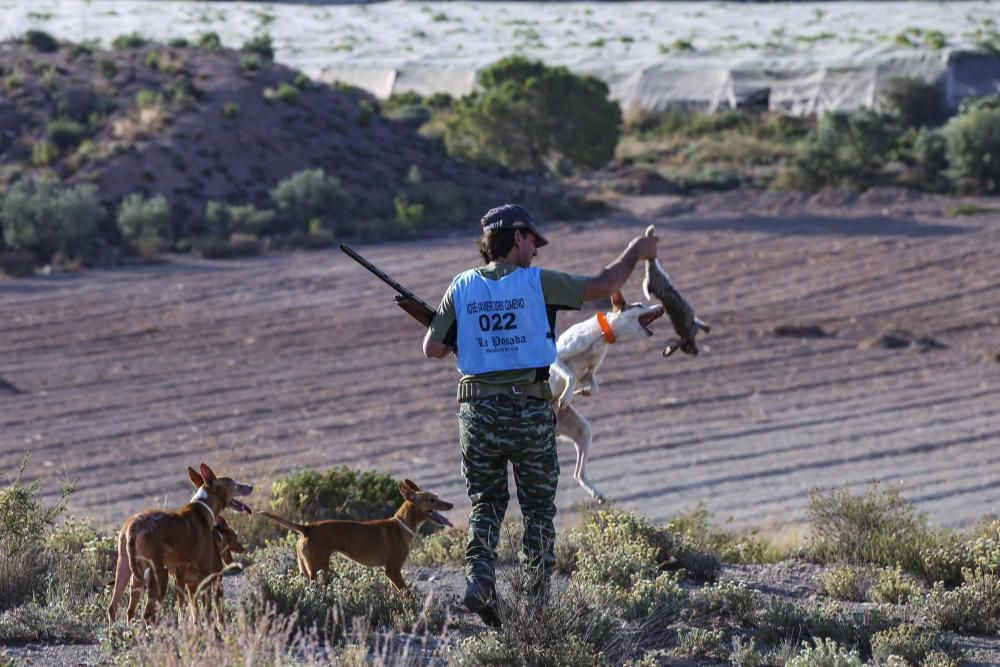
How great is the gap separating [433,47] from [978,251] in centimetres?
3866

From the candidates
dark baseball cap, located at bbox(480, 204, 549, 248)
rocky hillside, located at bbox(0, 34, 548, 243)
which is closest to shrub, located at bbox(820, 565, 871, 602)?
dark baseball cap, located at bbox(480, 204, 549, 248)

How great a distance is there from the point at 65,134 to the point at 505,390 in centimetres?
3530

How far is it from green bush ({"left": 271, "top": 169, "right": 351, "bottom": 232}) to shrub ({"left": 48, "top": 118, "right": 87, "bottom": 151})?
6.34 m

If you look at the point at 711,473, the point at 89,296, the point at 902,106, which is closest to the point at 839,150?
the point at 902,106

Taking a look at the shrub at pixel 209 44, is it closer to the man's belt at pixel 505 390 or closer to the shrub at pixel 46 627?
the shrub at pixel 46 627

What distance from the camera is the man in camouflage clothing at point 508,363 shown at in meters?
6.27

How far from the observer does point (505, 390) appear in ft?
20.7

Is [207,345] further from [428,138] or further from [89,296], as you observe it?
[428,138]

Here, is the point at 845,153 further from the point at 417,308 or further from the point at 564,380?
the point at 417,308

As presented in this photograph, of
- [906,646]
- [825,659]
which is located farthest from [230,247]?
[825,659]

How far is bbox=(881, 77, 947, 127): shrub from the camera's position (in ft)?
168

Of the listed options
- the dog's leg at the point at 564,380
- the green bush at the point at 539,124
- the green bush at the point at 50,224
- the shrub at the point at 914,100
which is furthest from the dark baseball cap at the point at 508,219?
the shrub at the point at 914,100

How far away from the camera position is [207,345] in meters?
22.4

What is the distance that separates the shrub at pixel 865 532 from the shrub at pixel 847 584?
55 cm
